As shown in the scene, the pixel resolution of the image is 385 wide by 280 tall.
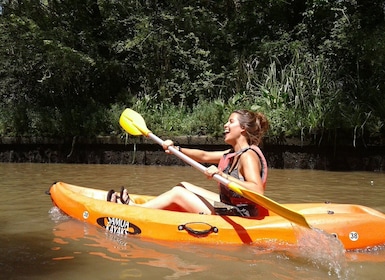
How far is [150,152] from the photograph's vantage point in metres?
8.72

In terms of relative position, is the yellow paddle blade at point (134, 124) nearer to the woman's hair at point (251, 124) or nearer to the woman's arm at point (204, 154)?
the woman's arm at point (204, 154)

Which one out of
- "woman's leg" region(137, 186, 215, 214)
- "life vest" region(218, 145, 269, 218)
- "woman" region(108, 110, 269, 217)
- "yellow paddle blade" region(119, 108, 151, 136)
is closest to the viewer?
"woman" region(108, 110, 269, 217)

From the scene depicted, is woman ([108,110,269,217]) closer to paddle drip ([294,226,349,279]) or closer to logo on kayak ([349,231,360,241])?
paddle drip ([294,226,349,279])

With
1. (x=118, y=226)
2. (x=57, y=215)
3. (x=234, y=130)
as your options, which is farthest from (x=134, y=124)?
(x=234, y=130)

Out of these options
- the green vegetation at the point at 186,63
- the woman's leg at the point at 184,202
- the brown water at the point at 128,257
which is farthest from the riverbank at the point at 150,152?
the woman's leg at the point at 184,202

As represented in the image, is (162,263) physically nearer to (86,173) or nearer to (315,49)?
(86,173)

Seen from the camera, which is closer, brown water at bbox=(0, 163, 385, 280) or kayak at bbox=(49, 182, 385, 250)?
brown water at bbox=(0, 163, 385, 280)

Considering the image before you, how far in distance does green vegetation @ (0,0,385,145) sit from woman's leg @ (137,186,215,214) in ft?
15.2

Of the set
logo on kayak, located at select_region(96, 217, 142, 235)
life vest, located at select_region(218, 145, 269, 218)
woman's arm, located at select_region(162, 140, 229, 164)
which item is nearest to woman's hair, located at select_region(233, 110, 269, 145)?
life vest, located at select_region(218, 145, 269, 218)

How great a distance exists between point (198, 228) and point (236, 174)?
1.47ft

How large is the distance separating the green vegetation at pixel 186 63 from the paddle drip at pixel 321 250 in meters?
5.00

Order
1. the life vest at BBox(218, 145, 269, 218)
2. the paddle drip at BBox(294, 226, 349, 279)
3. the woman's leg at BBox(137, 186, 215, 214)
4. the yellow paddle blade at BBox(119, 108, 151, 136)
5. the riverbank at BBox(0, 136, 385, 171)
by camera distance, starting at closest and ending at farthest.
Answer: the paddle drip at BBox(294, 226, 349, 279)
the life vest at BBox(218, 145, 269, 218)
the woman's leg at BBox(137, 186, 215, 214)
the yellow paddle blade at BBox(119, 108, 151, 136)
the riverbank at BBox(0, 136, 385, 171)

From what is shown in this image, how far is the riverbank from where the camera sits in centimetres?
767

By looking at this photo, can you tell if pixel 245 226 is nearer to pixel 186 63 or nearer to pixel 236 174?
pixel 236 174
